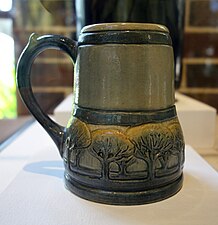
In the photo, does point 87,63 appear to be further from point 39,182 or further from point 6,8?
point 6,8

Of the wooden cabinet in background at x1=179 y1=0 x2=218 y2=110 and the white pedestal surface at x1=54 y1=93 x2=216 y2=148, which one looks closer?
the white pedestal surface at x1=54 y1=93 x2=216 y2=148

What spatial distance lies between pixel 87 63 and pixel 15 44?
28.7 inches

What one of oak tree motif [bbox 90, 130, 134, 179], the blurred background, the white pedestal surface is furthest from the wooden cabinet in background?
oak tree motif [bbox 90, 130, 134, 179]

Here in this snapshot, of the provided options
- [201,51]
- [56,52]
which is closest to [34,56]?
[56,52]

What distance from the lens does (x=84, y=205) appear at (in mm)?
323

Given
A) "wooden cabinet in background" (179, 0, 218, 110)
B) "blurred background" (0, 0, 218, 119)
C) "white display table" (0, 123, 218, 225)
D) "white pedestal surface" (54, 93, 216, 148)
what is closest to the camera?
"white display table" (0, 123, 218, 225)

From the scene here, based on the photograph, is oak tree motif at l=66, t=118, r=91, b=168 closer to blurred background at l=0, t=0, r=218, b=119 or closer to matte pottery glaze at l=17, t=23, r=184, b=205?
matte pottery glaze at l=17, t=23, r=184, b=205

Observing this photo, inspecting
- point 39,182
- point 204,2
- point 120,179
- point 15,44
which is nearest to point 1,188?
point 39,182

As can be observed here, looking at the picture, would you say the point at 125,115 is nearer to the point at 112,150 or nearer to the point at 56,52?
the point at 112,150

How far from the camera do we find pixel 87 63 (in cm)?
33

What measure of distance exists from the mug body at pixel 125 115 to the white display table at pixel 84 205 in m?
0.02

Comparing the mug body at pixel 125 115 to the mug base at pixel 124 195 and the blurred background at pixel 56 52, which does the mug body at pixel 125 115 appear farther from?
the blurred background at pixel 56 52

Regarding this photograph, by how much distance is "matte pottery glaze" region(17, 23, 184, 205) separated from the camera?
1.05ft

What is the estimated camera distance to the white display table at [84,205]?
0.96ft
